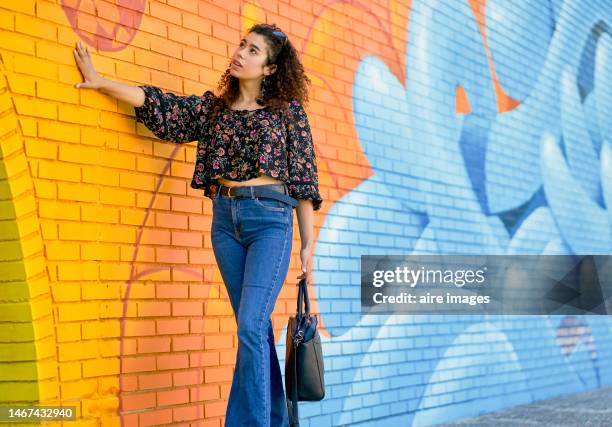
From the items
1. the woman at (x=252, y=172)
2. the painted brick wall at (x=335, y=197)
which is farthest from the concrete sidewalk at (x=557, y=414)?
the woman at (x=252, y=172)

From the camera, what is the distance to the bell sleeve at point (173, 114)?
377cm

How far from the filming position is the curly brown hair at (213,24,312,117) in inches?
154

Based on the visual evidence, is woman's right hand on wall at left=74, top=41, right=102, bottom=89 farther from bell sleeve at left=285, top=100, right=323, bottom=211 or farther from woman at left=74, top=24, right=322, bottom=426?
bell sleeve at left=285, top=100, right=323, bottom=211

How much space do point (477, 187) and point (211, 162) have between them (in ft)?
11.8

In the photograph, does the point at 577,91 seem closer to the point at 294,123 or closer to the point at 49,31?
the point at 294,123

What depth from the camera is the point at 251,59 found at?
12.7ft

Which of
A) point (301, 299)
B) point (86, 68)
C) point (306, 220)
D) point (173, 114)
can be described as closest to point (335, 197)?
point (306, 220)

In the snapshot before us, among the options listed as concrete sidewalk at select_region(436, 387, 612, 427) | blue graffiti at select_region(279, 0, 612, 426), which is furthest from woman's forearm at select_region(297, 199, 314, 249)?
concrete sidewalk at select_region(436, 387, 612, 427)

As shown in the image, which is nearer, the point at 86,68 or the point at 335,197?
the point at 86,68

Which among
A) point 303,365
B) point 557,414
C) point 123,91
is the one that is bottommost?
point 557,414

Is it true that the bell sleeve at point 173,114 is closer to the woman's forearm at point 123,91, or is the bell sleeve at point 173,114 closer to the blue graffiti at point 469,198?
the woman's forearm at point 123,91

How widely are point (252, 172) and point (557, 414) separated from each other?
3933 millimetres

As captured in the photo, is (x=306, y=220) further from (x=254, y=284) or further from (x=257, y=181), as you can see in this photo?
(x=254, y=284)

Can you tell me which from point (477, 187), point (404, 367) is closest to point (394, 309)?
point (404, 367)
